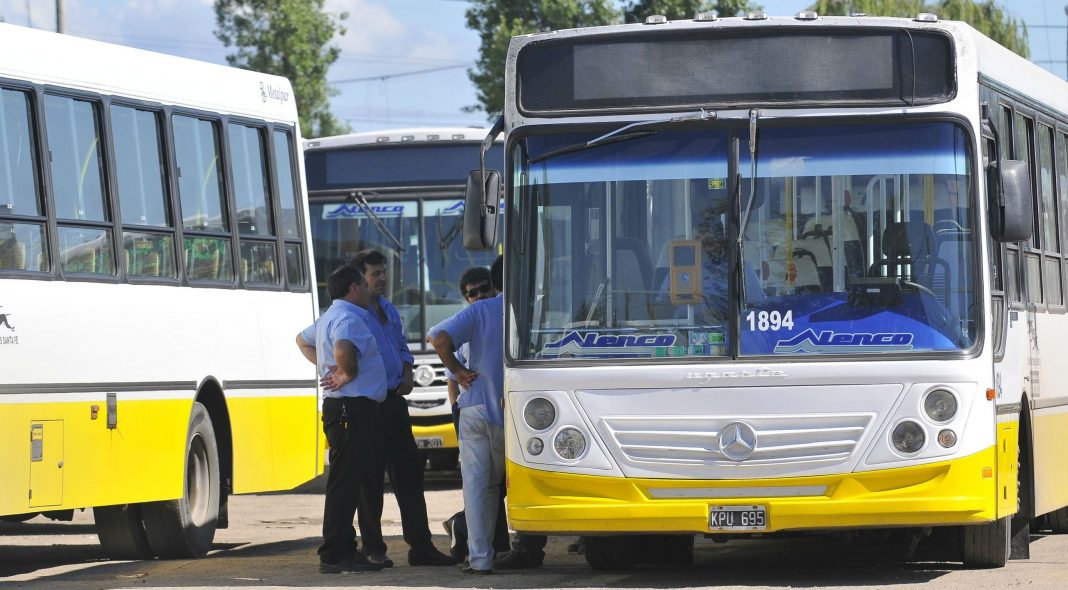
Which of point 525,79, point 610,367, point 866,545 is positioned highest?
point 525,79

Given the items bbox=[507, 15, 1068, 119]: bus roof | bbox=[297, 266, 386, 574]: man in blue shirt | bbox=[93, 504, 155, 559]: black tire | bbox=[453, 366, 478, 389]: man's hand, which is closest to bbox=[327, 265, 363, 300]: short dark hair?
bbox=[297, 266, 386, 574]: man in blue shirt

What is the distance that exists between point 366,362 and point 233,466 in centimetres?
265

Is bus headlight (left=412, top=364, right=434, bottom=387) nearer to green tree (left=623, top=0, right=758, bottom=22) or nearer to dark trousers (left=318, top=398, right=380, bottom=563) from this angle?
dark trousers (left=318, top=398, right=380, bottom=563)

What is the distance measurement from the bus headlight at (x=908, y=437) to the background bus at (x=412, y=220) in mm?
10499

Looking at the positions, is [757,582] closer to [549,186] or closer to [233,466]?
[549,186]

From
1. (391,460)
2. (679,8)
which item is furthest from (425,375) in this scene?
(679,8)

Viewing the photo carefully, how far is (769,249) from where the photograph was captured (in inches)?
420

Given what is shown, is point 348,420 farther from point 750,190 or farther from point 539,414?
point 750,190

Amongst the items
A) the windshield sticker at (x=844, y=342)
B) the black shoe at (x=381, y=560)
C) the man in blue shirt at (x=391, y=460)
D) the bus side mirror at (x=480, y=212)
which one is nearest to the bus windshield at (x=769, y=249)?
the windshield sticker at (x=844, y=342)

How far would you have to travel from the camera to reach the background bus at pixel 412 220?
2067 cm

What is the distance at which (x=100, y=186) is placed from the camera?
12.8 metres

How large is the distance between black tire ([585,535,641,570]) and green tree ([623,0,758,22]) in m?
28.6

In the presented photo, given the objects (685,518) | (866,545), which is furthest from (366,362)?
(866,545)

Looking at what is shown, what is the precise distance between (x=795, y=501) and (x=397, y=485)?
299 centimetres
